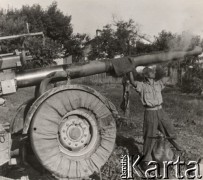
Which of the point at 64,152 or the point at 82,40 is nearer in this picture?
the point at 64,152

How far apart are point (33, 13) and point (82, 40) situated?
7.47 meters

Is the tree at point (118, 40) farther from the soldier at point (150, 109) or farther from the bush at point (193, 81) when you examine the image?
the soldier at point (150, 109)

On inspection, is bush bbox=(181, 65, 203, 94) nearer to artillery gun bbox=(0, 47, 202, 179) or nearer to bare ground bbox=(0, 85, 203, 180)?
bare ground bbox=(0, 85, 203, 180)

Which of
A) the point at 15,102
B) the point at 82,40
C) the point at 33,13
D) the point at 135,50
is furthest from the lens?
the point at 82,40

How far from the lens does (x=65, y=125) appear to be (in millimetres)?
5867

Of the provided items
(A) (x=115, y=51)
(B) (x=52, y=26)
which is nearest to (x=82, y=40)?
(B) (x=52, y=26)

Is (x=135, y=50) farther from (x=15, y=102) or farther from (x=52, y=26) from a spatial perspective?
(x=15, y=102)

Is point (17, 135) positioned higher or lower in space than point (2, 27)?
lower

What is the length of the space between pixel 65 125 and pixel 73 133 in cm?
18

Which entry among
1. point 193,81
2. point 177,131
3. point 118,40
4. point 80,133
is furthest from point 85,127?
point 118,40

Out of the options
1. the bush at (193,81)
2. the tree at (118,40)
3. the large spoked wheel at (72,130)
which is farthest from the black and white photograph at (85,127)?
the tree at (118,40)

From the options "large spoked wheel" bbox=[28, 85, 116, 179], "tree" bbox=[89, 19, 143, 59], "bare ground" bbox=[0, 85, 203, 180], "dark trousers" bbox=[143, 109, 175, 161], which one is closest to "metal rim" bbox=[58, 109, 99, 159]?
"large spoked wheel" bbox=[28, 85, 116, 179]

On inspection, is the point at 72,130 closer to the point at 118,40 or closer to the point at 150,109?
the point at 150,109

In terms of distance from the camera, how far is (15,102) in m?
17.6
